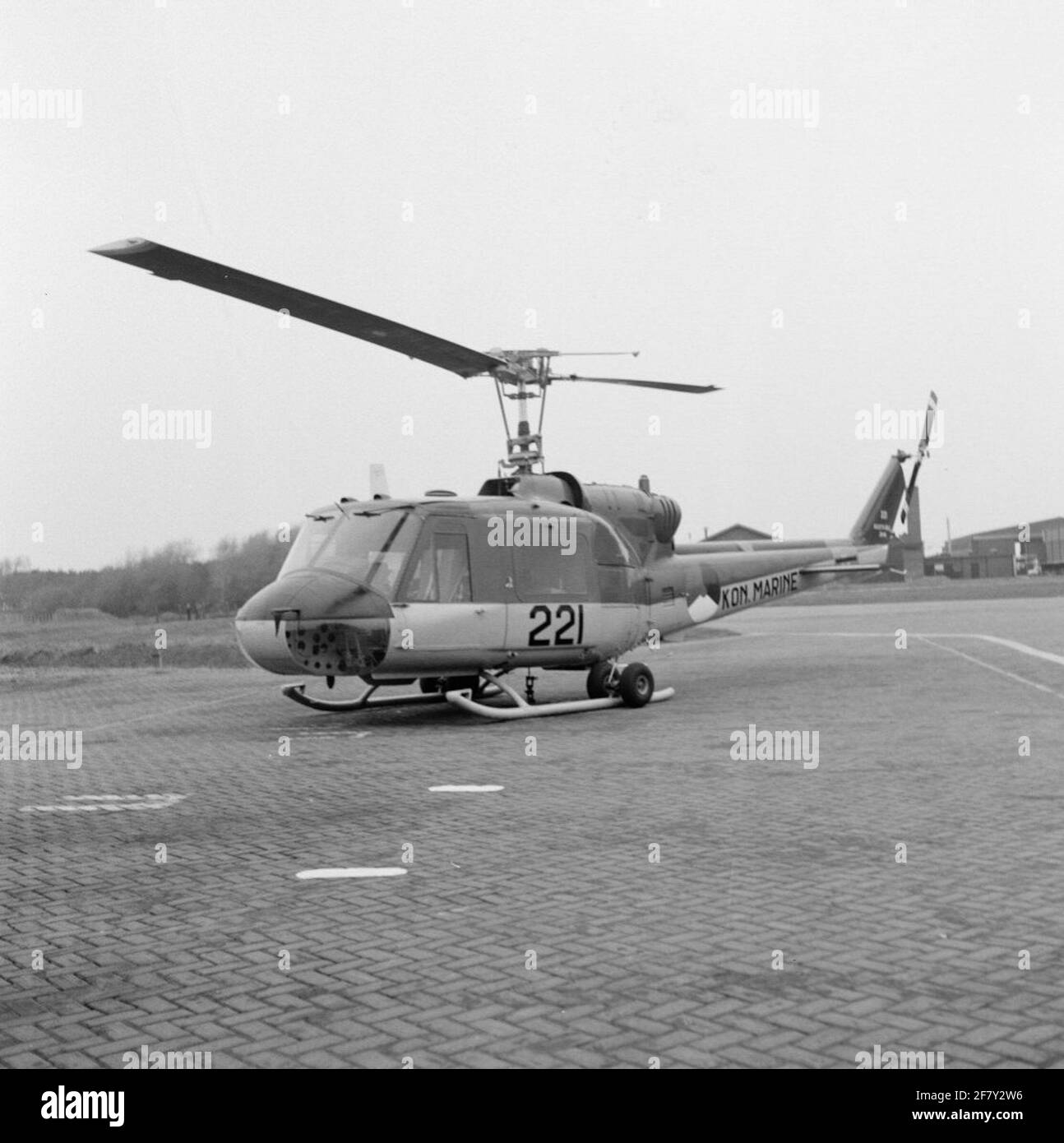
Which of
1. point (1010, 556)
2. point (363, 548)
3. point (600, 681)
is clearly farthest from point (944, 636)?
point (1010, 556)

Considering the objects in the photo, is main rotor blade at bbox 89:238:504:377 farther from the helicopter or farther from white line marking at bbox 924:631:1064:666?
white line marking at bbox 924:631:1064:666

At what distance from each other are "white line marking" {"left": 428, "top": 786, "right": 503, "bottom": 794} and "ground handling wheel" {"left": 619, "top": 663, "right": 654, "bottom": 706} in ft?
19.9

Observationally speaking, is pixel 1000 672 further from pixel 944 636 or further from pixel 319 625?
pixel 319 625

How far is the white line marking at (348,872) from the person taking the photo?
6910mm

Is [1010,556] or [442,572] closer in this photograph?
[442,572]

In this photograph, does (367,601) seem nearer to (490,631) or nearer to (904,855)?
(490,631)

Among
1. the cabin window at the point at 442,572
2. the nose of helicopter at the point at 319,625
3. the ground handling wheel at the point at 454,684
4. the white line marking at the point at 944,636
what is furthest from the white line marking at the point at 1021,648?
the nose of helicopter at the point at 319,625

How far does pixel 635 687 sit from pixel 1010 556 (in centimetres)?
12078

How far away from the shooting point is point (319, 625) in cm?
1316

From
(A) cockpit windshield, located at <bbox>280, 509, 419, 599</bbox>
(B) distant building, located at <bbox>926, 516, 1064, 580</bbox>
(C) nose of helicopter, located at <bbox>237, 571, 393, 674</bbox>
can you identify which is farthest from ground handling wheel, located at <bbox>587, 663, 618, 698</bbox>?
(B) distant building, located at <bbox>926, 516, 1064, 580</bbox>

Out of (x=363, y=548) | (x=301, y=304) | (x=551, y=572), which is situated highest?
(x=301, y=304)

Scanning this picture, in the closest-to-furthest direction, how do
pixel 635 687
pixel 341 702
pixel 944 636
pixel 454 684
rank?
pixel 635 687 → pixel 341 702 → pixel 454 684 → pixel 944 636

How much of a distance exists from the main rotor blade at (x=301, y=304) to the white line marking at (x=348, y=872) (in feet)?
17.5
